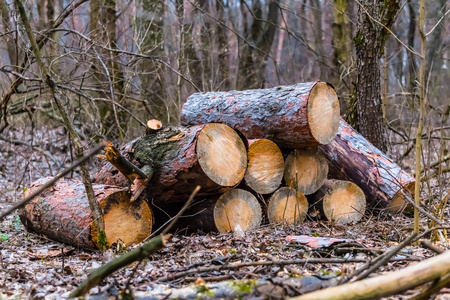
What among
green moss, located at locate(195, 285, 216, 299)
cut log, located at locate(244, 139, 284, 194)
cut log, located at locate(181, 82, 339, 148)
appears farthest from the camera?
cut log, located at locate(244, 139, 284, 194)

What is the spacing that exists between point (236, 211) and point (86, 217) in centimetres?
145

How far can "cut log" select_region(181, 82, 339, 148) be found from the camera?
15.2 feet

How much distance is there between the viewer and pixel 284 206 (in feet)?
16.3

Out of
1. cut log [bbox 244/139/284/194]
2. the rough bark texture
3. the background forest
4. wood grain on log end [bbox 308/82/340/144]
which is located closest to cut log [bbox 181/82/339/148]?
wood grain on log end [bbox 308/82/340/144]

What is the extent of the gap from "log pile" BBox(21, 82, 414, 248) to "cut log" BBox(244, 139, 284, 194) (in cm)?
1

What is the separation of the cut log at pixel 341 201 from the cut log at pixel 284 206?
246 millimetres

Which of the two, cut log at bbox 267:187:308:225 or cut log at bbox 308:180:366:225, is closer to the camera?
cut log at bbox 267:187:308:225

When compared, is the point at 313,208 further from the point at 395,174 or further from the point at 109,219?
the point at 109,219

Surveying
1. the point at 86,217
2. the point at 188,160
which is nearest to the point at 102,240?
the point at 86,217

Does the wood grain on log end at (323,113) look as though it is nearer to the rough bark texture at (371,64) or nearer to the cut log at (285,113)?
the cut log at (285,113)

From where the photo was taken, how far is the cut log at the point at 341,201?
16.8ft

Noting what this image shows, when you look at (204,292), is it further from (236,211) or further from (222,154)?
(236,211)

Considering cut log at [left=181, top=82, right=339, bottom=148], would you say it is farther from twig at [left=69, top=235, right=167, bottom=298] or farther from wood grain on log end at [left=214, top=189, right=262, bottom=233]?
twig at [left=69, top=235, right=167, bottom=298]

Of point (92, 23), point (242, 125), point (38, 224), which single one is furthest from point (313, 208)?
point (92, 23)
